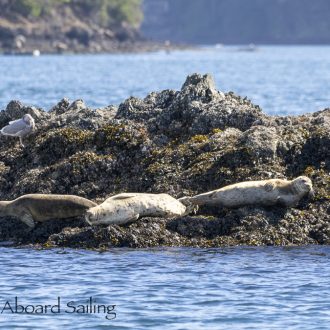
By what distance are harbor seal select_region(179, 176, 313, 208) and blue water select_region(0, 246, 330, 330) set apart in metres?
0.79

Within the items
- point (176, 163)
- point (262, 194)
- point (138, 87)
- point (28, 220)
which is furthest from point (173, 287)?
point (138, 87)

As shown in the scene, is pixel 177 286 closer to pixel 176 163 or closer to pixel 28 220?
pixel 28 220

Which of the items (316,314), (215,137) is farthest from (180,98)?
(316,314)

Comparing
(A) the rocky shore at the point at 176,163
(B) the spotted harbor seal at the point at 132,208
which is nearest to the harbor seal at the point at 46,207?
(A) the rocky shore at the point at 176,163

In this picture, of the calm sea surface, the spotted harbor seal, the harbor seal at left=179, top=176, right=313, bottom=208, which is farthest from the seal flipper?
the harbor seal at left=179, top=176, right=313, bottom=208

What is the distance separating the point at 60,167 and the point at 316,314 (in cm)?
553

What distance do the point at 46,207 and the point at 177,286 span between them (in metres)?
2.87

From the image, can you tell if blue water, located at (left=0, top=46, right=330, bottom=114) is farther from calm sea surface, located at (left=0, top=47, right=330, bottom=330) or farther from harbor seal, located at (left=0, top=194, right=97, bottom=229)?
calm sea surface, located at (left=0, top=47, right=330, bottom=330)

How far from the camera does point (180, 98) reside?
56.4 feet

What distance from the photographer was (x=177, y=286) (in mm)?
12500

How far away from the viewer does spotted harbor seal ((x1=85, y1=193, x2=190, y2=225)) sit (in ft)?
46.9

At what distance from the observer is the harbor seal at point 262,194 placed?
1455 centimetres

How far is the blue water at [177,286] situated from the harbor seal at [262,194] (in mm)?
792

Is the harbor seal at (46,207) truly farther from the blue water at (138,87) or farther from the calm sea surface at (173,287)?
the blue water at (138,87)
